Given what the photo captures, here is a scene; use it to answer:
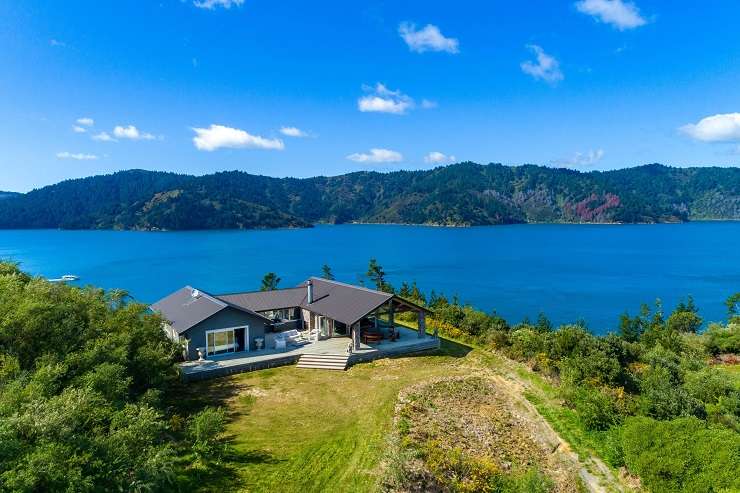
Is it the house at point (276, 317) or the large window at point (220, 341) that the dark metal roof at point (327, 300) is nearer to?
the house at point (276, 317)

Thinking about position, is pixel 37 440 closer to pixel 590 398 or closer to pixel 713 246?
pixel 590 398

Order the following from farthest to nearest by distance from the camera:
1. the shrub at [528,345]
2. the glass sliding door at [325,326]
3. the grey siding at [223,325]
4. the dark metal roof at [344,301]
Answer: the glass sliding door at [325,326] < the dark metal roof at [344,301] < the shrub at [528,345] < the grey siding at [223,325]

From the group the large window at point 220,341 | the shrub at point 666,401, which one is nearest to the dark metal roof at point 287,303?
the large window at point 220,341

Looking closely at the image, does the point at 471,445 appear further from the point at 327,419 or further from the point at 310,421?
the point at 310,421

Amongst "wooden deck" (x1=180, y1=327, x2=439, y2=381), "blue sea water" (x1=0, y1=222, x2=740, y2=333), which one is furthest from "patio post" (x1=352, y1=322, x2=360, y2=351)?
"blue sea water" (x1=0, y1=222, x2=740, y2=333)

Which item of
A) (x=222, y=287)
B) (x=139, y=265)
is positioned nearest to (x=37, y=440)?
(x=222, y=287)
